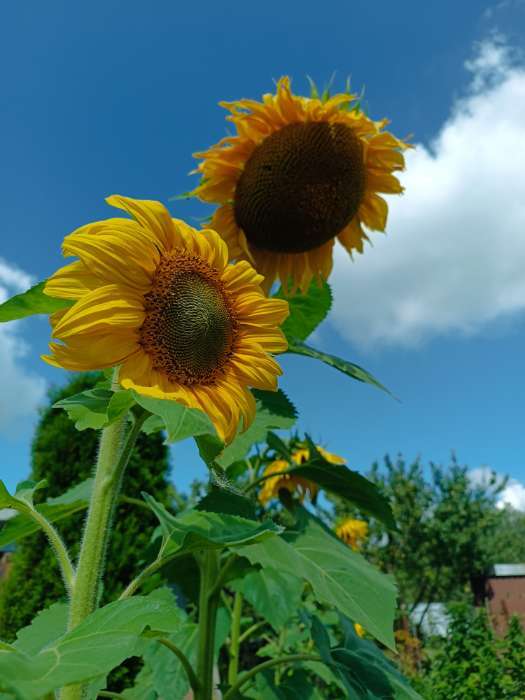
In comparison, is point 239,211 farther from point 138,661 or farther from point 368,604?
point 138,661

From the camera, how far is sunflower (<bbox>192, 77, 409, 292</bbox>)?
2.48 metres

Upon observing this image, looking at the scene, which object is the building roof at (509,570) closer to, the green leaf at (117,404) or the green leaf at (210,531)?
the green leaf at (210,531)

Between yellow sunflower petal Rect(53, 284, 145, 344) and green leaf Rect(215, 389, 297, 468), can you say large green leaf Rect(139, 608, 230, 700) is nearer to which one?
green leaf Rect(215, 389, 297, 468)

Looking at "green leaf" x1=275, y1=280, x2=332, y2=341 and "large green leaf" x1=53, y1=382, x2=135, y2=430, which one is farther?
"green leaf" x1=275, y1=280, x2=332, y2=341

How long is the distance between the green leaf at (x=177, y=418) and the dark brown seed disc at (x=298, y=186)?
1445 millimetres

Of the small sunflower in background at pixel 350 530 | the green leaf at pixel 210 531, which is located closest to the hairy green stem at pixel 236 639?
the green leaf at pixel 210 531

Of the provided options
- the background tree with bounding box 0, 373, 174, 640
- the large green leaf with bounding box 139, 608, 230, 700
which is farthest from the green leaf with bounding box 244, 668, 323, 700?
the background tree with bounding box 0, 373, 174, 640

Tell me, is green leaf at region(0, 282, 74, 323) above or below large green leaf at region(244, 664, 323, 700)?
above

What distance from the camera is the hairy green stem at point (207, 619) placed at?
6.31ft

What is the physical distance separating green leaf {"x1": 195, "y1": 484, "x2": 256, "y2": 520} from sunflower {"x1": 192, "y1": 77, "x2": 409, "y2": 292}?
1047mm

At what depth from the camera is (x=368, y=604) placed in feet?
5.69

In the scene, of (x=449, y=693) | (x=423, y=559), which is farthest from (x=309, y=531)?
(x=423, y=559)

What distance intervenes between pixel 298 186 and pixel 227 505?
1241 mm

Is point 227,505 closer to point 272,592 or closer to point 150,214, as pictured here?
point 272,592
